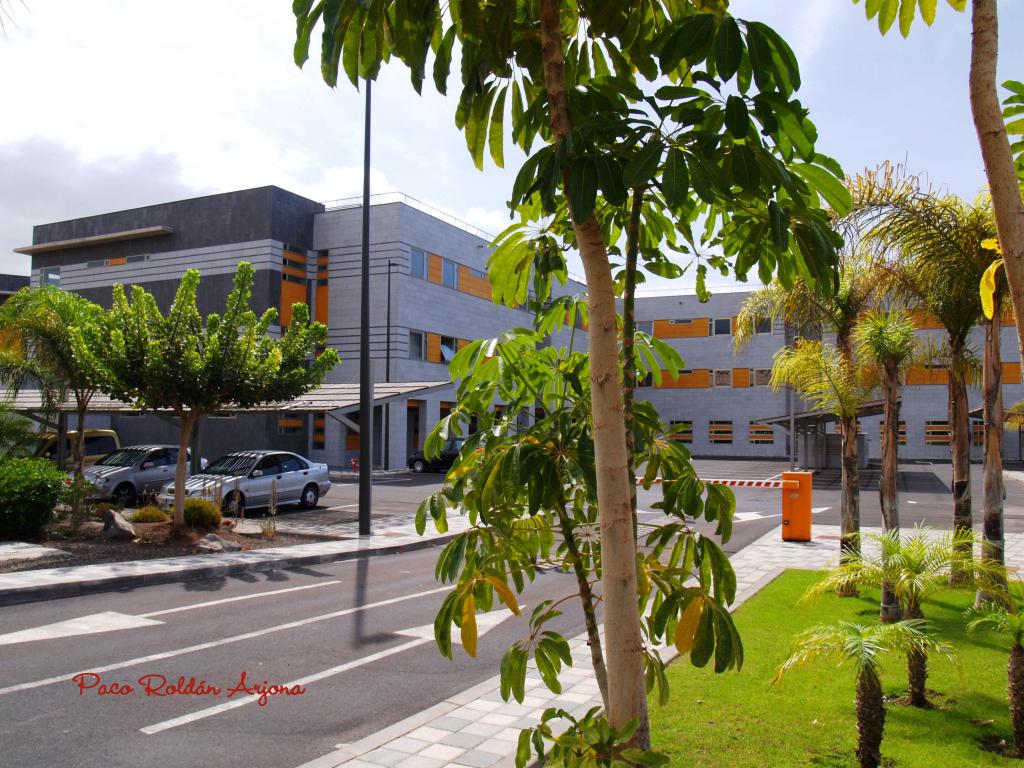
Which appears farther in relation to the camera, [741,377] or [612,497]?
[741,377]

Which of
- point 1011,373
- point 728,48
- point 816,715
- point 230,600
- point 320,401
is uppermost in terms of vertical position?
point 1011,373

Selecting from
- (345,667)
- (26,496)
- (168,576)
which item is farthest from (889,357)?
(26,496)

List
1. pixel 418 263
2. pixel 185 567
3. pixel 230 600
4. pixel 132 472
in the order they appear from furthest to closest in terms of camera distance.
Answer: pixel 418 263
pixel 132 472
pixel 185 567
pixel 230 600

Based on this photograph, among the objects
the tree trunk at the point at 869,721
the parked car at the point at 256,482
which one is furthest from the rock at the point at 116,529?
the tree trunk at the point at 869,721

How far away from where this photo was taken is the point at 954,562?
5.65m

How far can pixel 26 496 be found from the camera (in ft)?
47.2

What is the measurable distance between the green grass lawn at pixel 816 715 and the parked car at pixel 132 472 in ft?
61.0

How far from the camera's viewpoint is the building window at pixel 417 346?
4019 cm

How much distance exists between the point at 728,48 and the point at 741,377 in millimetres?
52478

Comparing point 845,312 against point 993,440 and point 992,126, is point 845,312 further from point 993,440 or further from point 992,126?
point 992,126

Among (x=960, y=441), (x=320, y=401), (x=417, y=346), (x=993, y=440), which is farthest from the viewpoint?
(x=417, y=346)

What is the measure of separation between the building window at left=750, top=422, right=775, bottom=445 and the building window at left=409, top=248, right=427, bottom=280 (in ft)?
80.1

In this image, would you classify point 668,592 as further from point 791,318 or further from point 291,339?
point 291,339

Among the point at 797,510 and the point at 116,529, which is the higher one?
the point at 797,510
